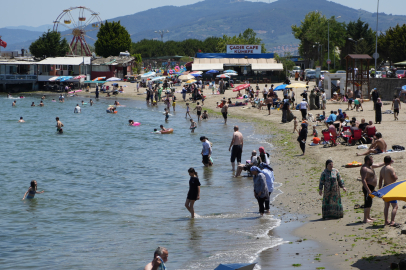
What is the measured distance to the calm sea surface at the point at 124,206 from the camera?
978 cm

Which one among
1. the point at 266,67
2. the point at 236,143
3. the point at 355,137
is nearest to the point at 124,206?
the point at 236,143

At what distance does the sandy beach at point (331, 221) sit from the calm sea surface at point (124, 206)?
0.88 metres

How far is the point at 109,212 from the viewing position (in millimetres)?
13422

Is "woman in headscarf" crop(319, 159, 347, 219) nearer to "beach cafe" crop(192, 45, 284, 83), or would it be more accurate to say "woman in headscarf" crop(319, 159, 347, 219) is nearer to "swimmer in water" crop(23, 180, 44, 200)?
"swimmer in water" crop(23, 180, 44, 200)

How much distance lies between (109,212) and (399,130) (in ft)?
49.4

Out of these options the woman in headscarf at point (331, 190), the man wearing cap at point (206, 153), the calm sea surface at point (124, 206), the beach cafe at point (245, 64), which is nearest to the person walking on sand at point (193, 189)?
the calm sea surface at point (124, 206)

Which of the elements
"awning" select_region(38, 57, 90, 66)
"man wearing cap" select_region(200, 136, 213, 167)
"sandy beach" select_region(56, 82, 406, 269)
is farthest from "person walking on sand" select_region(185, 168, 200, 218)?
"awning" select_region(38, 57, 90, 66)

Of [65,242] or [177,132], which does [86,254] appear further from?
[177,132]

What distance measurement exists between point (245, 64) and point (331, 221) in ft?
183

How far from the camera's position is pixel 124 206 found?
46.1ft

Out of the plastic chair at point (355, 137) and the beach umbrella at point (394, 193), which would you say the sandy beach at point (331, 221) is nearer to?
the plastic chair at point (355, 137)

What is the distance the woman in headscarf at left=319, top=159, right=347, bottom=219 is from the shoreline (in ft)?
0.71

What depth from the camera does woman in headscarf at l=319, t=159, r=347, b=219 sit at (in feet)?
34.1

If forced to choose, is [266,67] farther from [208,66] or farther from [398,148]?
[398,148]
